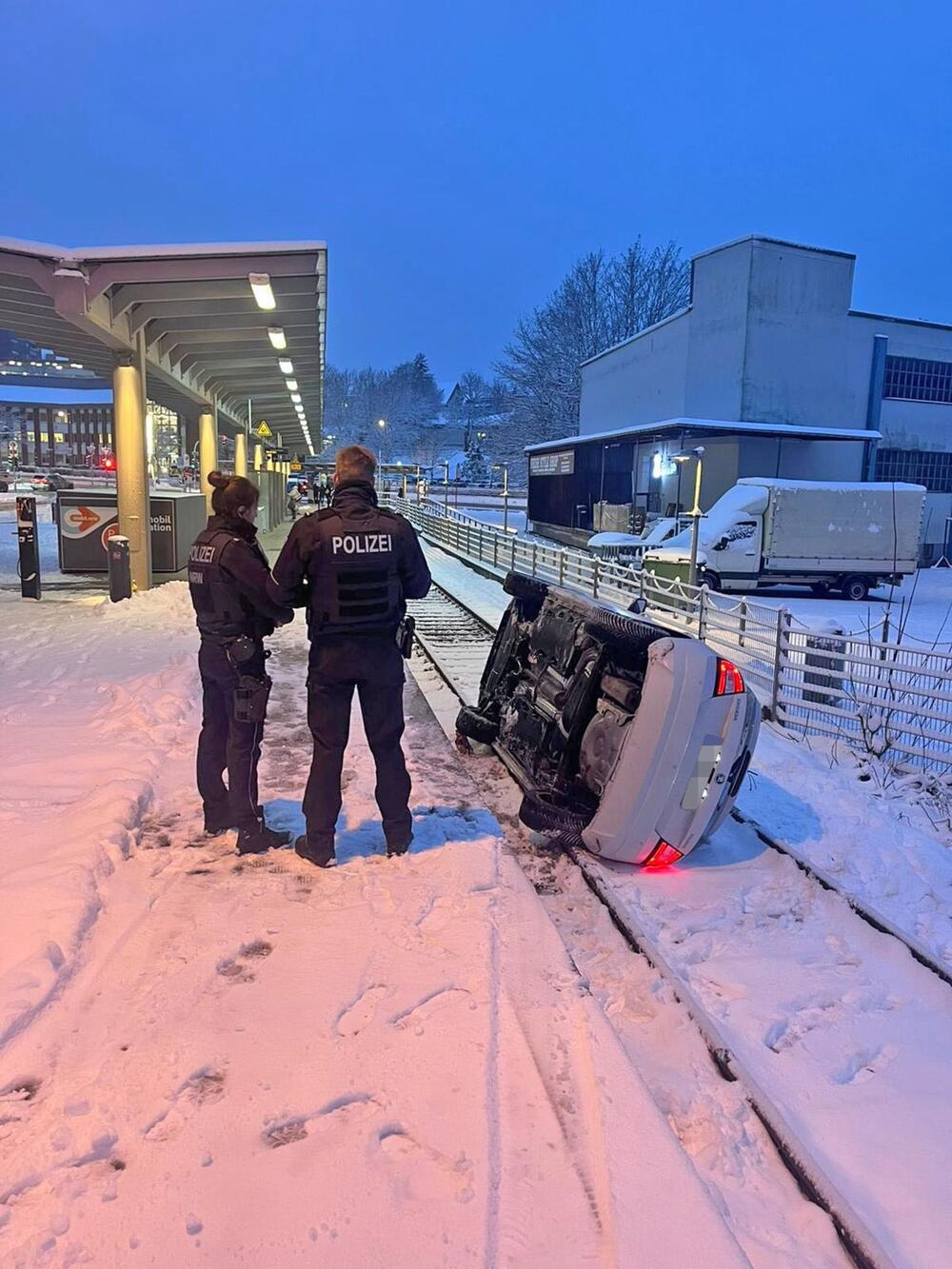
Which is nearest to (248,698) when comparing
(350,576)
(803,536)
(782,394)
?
(350,576)

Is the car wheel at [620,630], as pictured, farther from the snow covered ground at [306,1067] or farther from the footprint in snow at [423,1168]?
the footprint in snow at [423,1168]

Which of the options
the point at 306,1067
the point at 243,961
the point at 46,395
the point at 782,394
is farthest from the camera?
the point at 46,395

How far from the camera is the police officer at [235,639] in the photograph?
4227mm

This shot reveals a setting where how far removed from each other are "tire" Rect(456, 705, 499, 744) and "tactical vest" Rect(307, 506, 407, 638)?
7.69 ft

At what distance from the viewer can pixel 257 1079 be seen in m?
2.63

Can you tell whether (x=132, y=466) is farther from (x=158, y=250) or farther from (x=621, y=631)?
(x=621, y=631)

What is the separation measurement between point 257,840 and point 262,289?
8.67 meters

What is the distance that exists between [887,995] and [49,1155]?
310 cm

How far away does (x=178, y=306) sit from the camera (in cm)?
1271

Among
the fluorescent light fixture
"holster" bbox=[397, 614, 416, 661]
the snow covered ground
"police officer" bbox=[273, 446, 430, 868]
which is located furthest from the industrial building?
the snow covered ground

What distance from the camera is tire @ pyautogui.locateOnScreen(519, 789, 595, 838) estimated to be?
460 cm

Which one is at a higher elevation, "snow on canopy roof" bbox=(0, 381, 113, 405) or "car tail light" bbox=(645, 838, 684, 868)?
"snow on canopy roof" bbox=(0, 381, 113, 405)

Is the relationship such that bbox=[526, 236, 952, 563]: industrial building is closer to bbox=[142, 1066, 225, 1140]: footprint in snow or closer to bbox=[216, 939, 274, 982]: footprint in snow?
bbox=[216, 939, 274, 982]: footprint in snow

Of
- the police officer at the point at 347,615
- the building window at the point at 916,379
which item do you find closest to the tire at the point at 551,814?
the police officer at the point at 347,615
